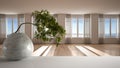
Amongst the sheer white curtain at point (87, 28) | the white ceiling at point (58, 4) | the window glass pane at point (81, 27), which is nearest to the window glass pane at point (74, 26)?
the window glass pane at point (81, 27)

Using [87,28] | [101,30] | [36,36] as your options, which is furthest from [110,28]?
[36,36]

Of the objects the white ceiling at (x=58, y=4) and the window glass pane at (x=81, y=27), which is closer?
the white ceiling at (x=58, y=4)

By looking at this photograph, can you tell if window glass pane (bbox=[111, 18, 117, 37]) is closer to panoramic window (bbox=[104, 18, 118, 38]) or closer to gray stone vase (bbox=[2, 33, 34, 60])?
panoramic window (bbox=[104, 18, 118, 38])

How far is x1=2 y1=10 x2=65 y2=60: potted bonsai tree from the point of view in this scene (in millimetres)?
1343

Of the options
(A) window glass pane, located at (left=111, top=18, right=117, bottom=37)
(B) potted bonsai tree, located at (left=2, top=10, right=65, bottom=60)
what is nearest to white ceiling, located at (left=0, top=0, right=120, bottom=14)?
(A) window glass pane, located at (left=111, top=18, right=117, bottom=37)

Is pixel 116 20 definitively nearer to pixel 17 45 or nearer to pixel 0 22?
pixel 0 22

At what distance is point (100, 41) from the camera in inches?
683

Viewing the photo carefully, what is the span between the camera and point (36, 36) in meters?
1.40

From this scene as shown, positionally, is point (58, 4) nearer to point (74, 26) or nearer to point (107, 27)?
point (74, 26)

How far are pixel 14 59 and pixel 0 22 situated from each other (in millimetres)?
16619

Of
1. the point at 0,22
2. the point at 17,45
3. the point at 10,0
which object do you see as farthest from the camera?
the point at 0,22

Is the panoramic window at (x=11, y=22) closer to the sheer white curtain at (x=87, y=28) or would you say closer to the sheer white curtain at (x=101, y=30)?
the sheer white curtain at (x=87, y=28)

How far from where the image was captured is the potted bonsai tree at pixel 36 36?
1343 mm

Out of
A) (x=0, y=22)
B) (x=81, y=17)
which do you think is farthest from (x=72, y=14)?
(x=0, y=22)
